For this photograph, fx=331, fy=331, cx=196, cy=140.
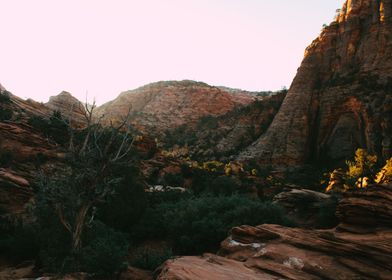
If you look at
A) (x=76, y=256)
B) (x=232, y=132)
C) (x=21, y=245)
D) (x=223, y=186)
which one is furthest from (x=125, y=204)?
(x=232, y=132)

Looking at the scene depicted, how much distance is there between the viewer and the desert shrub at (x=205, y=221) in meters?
16.2

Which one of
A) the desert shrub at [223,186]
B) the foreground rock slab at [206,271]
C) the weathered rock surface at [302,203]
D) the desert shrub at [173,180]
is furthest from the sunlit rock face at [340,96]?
the foreground rock slab at [206,271]

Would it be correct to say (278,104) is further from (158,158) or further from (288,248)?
(288,248)

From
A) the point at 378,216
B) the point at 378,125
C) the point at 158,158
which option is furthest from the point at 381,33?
the point at 378,216

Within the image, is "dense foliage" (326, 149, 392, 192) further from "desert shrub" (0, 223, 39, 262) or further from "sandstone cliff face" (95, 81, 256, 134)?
"sandstone cliff face" (95, 81, 256, 134)

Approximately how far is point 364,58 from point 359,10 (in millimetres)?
11062

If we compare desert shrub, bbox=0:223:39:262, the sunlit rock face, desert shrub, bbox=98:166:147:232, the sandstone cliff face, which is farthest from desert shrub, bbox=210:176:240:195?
the sandstone cliff face

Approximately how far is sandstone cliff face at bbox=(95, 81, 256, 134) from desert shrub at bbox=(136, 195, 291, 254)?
65.3 m

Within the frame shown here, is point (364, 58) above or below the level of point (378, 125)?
above

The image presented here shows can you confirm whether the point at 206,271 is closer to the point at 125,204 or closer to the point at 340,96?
the point at 125,204

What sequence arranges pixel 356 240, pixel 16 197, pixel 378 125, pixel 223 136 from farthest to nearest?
→ pixel 223 136, pixel 378 125, pixel 16 197, pixel 356 240

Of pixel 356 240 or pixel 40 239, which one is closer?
pixel 356 240

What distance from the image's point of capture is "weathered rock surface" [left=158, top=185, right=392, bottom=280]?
1005cm

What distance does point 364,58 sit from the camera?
56.9m
